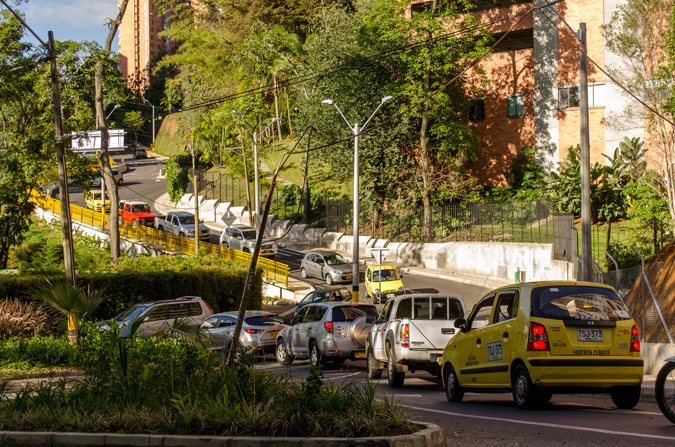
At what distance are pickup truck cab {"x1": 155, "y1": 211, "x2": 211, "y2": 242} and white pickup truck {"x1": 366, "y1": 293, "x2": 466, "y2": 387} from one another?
34461 millimetres

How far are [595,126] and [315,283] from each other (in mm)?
19997

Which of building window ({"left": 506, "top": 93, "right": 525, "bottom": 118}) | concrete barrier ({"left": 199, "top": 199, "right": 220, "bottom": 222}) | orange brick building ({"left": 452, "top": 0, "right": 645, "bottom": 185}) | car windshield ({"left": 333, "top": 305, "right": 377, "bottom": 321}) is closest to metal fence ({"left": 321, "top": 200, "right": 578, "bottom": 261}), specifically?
orange brick building ({"left": 452, "top": 0, "right": 645, "bottom": 185})

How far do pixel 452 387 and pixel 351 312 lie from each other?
6.91 metres

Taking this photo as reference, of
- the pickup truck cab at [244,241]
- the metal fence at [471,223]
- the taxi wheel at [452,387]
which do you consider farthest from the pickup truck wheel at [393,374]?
the pickup truck cab at [244,241]

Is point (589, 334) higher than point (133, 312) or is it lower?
higher

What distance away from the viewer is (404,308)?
1456 centimetres

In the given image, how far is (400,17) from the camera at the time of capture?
151 ft

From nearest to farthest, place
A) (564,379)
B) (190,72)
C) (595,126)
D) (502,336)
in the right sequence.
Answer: (564,379) → (502,336) → (595,126) → (190,72)

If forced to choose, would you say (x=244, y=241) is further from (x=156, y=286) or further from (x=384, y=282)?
(x=156, y=286)

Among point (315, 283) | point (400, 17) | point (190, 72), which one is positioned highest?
point (190, 72)


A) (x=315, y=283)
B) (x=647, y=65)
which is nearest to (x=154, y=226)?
(x=315, y=283)

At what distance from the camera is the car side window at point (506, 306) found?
1002 centimetres

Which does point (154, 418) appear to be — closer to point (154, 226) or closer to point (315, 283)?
point (315, 283)

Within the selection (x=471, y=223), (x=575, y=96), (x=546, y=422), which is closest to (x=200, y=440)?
(x=546, y=422)
